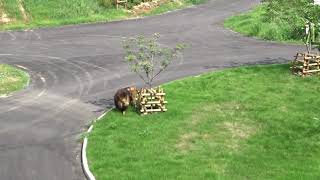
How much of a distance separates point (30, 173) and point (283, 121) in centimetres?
1218

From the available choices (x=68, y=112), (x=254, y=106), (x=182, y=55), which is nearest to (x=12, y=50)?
(x=182, y=55)

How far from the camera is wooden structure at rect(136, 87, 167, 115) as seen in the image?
85.4 ft

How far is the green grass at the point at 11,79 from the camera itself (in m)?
30.6

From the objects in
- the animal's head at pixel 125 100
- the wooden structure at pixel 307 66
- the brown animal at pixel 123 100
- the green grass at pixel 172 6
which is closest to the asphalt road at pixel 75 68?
the brown animal at pixel 123 100

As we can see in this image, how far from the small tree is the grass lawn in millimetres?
1807

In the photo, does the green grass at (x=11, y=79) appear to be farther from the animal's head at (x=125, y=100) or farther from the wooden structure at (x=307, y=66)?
the wooden structure at (x=307, y=66)

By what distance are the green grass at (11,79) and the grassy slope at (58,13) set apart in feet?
47.1

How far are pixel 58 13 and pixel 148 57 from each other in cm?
2149

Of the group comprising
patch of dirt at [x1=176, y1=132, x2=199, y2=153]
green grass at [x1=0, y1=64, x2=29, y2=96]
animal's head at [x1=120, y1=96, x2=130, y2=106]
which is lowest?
patch of dirt at [x1=176, y1=132, x2=199, y2=153]

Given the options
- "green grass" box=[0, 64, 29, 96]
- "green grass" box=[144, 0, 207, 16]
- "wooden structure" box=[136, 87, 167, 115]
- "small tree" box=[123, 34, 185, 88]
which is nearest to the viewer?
"wooden structure" box=[136, 87, 167, 115]

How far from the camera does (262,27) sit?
45938mm

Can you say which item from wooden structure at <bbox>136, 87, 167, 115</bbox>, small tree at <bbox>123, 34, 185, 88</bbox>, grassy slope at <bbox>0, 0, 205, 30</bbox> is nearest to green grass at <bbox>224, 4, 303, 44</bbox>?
small tree at <bbox>123, 34, 185, 88</bbox>

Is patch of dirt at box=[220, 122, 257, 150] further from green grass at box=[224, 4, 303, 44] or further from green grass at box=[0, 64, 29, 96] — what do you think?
green grass at box=[224, 4, 303, 44]

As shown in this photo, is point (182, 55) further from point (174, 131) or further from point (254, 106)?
point (174, 131)
